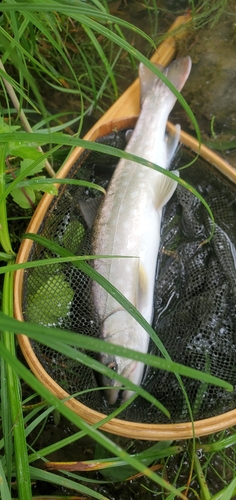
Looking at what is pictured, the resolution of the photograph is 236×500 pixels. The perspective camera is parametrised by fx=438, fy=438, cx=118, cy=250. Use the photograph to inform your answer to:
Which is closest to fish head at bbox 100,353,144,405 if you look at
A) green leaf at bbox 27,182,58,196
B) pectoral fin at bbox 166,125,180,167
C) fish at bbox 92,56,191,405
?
fish at bbox 92,56,191,405

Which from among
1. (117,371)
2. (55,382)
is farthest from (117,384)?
(55,382)

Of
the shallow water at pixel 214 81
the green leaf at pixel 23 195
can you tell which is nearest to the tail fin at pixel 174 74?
the shallow water at pixel 214 81

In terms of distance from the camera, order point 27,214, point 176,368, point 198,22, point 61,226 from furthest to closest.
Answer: point 198,22 → point 27,214 → point 61,226 → point 176,368

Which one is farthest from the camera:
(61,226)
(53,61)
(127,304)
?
(53,61)

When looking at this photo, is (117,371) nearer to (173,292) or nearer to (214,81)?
(173,292)

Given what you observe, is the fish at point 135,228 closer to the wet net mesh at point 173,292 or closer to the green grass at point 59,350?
the wet net mesh at point 173,292

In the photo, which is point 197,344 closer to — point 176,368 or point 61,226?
point 61,226

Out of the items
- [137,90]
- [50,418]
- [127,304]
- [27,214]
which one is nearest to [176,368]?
[127,304]

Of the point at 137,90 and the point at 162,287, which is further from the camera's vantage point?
the point at 137,90
